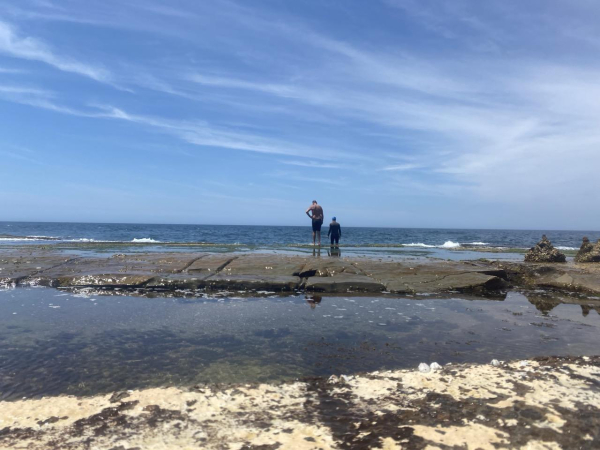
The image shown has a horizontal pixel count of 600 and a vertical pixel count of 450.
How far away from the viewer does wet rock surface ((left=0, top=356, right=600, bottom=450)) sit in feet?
8.97

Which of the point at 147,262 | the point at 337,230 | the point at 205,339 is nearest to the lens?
the point at 205,339

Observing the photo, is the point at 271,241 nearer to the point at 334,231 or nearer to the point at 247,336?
the point at 334,231

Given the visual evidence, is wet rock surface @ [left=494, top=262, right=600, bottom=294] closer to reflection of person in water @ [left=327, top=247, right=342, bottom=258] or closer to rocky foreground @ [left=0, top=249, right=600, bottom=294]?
rocky foreground @ [left=0, top=249, right=600, bottom=294]

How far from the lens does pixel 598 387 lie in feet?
11.9

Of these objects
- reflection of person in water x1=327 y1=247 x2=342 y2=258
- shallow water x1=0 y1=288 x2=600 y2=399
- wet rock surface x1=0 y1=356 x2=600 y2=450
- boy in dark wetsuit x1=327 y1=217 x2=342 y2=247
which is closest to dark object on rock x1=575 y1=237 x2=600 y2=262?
shallow water x1=0 y1=288 x2=600 y2=399

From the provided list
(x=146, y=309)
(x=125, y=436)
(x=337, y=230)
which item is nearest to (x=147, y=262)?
(x=146, y=309)

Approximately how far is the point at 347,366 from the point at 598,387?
2.33 m

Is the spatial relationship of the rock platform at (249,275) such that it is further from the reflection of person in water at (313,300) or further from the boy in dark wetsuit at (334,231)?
the boy in dark wetsuit at (334,231)

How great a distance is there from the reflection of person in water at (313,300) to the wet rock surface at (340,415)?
3556 mm

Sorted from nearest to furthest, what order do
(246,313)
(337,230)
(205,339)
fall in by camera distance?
(205,339)
(246,313)
(337,230)

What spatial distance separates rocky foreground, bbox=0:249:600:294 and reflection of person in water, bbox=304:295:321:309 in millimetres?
643

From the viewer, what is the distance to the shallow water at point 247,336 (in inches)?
165

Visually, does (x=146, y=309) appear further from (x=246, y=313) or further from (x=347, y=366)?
(x=347, y=366)

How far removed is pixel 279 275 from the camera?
9984 mm
